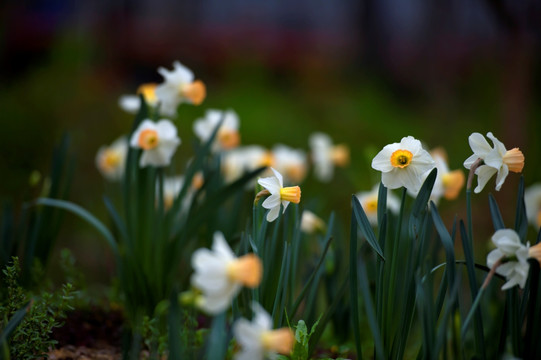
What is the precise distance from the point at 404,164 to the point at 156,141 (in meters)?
0.68

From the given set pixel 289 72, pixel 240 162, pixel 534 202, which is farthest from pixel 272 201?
pixel 289 72

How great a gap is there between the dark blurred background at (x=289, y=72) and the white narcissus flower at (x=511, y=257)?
4.50ft

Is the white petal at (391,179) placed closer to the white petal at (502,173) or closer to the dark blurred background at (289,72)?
the white petal at (502,173)

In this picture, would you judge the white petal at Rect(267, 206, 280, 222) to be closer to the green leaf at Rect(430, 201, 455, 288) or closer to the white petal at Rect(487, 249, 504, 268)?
the green leaf at Rect(430, 201, 455, 288)

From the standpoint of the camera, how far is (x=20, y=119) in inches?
116

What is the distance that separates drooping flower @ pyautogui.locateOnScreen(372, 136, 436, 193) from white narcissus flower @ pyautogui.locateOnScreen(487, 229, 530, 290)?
0.64 ft

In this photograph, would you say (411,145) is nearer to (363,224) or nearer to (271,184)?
(363,224)

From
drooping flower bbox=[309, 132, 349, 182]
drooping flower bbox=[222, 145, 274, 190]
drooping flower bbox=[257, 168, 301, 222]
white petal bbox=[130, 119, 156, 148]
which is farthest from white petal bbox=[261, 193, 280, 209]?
drooping flower bbox=[309, 132, 349, 182]

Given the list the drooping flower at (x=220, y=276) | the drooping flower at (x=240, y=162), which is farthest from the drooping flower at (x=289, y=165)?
the drooping flower at (x=220, y=276)

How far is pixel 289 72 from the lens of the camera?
8.04 m

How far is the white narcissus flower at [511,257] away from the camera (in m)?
0.89

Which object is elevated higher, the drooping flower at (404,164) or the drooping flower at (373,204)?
the drooping flower at (373,204)

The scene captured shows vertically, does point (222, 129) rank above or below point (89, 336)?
above

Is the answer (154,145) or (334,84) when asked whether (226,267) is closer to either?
(154,145)
